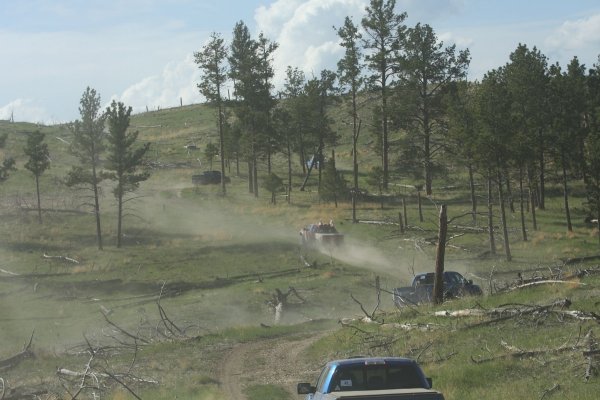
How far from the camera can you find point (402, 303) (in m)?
29.0

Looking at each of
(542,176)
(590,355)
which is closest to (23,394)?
(590,355)

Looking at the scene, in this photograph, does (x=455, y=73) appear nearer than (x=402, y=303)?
No

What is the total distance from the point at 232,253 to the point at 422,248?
13194 mm

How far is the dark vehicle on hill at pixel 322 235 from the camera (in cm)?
5019

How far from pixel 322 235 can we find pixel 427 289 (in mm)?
20367

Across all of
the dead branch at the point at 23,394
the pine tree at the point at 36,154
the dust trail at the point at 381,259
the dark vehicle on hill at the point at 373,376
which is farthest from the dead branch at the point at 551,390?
the pine tree at the point at 36,154

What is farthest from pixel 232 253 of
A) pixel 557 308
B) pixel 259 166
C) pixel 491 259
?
pixel 259 166

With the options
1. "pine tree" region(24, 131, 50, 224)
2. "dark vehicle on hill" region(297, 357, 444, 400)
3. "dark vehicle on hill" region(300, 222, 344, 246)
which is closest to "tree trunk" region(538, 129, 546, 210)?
"dark vehicle on hill" region(300, 222, 344, 246)

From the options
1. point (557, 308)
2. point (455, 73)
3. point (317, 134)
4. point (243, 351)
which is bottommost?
point (243, 351)

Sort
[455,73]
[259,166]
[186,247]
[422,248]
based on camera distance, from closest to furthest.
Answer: [422,248]
[186,247]
[455,73]
[259,166]

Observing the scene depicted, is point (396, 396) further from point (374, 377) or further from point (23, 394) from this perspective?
point (23, 394)

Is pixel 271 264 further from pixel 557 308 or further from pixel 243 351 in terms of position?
pixel 557 308

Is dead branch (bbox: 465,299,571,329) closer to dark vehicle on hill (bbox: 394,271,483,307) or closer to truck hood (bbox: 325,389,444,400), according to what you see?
dark vehicle on hill (bbox: 394,271,483,307)

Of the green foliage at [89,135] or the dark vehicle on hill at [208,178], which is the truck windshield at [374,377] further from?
the dark vehicle on hill at [208,178]
